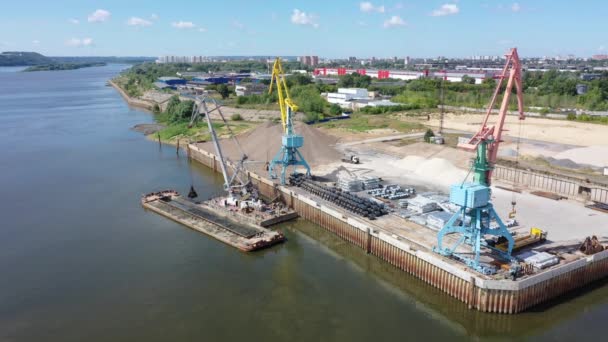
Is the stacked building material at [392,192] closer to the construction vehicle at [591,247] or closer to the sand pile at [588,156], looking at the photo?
the construction vehicle at [591,247]

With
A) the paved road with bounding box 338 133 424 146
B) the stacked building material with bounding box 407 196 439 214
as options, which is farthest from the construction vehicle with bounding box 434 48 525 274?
the paved road with bounding box 338 133 424 146

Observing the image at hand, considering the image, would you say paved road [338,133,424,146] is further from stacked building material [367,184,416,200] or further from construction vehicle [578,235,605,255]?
construction vehicle [578,235,605,255]

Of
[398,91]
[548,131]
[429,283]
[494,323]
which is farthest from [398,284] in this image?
[398,91]

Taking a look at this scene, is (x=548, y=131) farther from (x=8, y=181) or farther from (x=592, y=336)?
(x=8, y=181)

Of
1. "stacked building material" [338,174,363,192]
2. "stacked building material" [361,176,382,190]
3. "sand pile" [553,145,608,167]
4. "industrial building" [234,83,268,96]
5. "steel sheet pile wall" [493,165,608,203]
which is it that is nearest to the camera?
"steel sheet pile wall" [493,165,608,203]

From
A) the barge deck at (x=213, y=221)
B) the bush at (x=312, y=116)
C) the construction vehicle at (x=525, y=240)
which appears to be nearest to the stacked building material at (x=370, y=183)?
the barge deck at (x=213, y=221)

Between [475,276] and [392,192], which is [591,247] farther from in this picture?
[392,192]

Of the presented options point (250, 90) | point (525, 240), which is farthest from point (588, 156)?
point (250, 90)
